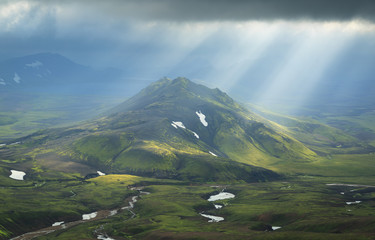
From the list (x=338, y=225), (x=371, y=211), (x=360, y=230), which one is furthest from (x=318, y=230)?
(x=371, y=211)

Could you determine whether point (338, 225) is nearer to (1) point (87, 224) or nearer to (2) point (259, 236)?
(2) point (259, 236)

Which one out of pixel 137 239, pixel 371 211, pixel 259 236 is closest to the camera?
pixel 259 236

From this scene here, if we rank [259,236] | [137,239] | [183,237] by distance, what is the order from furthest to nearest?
[137,239] < [183,237] < [259,236]

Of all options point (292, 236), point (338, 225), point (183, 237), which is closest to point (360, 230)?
point (338, 225)

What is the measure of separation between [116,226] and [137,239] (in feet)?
85.8

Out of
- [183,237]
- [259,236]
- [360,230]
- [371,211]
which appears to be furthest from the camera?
[371,211]

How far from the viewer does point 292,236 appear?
453ft

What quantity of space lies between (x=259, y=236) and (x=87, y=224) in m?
99.9

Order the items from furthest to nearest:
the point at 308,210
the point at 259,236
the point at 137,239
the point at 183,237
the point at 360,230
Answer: the point at 308,210
the point at 137,239
the point at 183,237
the point at 259,236
the point at 360,230

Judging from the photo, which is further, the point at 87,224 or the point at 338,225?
the point at 87,224

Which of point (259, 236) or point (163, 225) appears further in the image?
point (163, 225)

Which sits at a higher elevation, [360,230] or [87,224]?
[87,224]

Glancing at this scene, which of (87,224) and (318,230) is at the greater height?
(87,224)

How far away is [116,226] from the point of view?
191750mm
